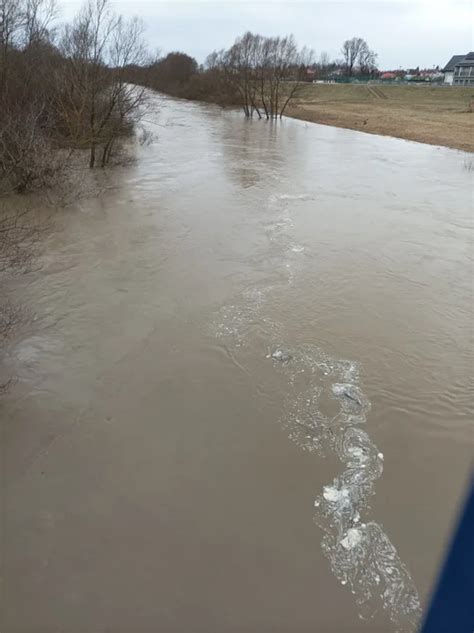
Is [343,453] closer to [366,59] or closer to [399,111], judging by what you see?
[399,111]

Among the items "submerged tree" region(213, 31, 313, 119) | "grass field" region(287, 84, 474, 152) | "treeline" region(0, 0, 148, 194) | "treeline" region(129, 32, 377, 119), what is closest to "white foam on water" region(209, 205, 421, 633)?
"treeline" region(0, 0, 148, 194)

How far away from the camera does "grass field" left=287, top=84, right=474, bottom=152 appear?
1261 inches

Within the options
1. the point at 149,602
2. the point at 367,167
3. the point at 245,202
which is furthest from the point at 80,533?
the point at 367,167

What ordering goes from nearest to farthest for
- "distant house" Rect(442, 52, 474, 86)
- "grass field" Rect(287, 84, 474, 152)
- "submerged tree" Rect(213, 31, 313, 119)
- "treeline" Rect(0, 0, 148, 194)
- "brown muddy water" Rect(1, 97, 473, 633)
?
"brown muddy water" Rect(1, 97, 473, 633) → "treeline" Rect(0, 0, 148, 194) → "grass field" Rect(287, 84, 474, 152) → "submerged tree" Rect(213, 31, 313, 119) → "distant house" Rect(442, 52, 474, 86)

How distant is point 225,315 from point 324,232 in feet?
17.6

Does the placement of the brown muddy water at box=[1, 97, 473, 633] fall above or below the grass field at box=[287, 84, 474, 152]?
below

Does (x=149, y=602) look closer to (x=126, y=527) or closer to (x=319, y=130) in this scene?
(x=126, y=527)

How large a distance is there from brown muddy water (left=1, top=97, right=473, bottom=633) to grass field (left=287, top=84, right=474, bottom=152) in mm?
22537

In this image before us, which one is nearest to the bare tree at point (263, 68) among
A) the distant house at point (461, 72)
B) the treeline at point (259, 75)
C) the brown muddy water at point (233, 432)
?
the treeline at point (259, 75)

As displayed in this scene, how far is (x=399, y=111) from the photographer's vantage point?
4816cm

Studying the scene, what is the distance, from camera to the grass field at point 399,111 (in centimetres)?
3203

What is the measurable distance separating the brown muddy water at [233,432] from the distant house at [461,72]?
99201 mm

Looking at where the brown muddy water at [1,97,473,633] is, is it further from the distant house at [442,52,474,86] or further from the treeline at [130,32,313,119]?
the distant house at [442,52,474,86]

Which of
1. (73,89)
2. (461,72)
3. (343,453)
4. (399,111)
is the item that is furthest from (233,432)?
(461,72)
